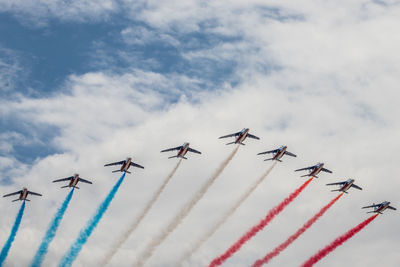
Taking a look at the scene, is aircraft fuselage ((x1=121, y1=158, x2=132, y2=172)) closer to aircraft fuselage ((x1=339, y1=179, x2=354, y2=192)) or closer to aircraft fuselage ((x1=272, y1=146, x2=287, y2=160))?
aircraft fuselage ((x1=272, y1=146, x2=287, y2=160))

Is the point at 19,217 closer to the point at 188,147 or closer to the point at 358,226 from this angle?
the point at 188,147

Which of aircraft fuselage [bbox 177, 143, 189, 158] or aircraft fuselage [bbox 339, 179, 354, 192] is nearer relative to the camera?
aircraft fuselage [bbox 177, 143, 189, 158]

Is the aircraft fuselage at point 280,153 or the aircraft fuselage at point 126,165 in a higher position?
the aircraft fuselage at point 280,153

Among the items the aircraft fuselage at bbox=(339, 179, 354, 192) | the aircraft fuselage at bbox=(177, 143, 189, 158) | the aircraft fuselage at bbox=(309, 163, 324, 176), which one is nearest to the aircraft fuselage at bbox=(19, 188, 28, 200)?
the aircraft fuselage at bbox=(177, 143, 189, 158)

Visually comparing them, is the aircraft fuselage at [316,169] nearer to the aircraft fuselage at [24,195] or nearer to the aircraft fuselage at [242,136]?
the aircraft fuselage at [242,136]

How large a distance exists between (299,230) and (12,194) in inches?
3552

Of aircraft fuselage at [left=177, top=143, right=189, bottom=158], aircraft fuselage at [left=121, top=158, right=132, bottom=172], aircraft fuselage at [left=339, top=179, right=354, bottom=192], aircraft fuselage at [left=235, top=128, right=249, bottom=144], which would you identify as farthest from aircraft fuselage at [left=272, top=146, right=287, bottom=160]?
aircraft fuselage at [left=121, top=158, right=132, bottom=172]

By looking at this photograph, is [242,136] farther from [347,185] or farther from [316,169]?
[347,185]

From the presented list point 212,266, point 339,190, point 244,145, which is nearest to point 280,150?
point 244,145

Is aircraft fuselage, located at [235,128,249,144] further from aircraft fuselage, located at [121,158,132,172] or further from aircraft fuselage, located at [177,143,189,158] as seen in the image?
aircraft fuselage, located at [121,158,132,172]

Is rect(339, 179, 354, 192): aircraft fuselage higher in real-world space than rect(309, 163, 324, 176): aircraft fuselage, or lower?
lower

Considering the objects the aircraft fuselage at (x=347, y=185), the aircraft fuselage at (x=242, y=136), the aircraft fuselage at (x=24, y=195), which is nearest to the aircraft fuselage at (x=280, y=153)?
the aircraft fuselage at (x=242, y=136)

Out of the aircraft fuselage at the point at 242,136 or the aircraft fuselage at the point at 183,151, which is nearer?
the aircraft fuselage at the point at 242,136

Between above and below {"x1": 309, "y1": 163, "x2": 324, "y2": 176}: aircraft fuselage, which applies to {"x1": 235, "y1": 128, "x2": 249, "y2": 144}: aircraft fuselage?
above
